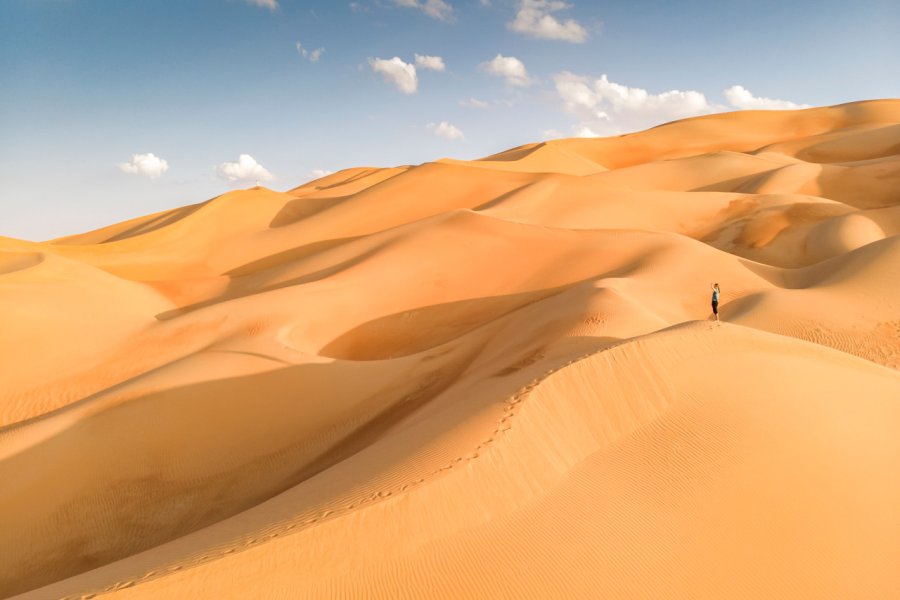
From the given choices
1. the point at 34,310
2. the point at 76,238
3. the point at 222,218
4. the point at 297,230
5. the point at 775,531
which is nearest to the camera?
the point at 775,531

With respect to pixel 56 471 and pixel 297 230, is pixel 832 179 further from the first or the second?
pixel 56 471

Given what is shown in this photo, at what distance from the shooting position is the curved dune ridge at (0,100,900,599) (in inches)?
179

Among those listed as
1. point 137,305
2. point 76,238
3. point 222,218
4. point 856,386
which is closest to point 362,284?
point 137,305

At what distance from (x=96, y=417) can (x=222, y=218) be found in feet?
75.8

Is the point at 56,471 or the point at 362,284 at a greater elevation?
the point at 362,284

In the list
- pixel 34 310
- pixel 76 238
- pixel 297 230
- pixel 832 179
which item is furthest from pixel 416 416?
pixel 76 238

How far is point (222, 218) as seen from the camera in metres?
31.5

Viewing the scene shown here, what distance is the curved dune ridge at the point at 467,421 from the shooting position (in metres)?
4.54

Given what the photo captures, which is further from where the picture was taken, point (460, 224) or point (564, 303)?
point (460, 224)

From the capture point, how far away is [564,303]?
12.2 meters

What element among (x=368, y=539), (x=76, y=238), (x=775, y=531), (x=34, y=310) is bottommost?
(x=775, y=531)

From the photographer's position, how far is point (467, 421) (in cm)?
609

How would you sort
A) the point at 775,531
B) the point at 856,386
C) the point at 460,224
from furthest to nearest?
1. the point at 460,224
2. the point at 856,386
3. the point at 775,531

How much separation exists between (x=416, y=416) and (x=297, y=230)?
2184 cm
